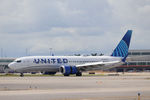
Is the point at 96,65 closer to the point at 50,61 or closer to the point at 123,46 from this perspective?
the point at 123,46

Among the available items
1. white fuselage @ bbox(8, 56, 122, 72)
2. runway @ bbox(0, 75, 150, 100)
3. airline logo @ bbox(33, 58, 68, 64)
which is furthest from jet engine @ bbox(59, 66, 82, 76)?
runway @ bbox(0, 75, 150, 100)

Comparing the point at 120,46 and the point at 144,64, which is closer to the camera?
the point at 120,46

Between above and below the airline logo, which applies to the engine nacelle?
below

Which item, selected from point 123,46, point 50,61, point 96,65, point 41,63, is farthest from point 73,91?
point 123,46

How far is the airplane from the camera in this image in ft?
277

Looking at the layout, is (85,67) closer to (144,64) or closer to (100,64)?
(100,64)

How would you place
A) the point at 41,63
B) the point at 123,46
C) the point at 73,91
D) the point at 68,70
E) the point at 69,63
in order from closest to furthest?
the point at 73,91 → the point at 41,63 → the point at 68,70 → the point at 69,63 → the point at 123,46

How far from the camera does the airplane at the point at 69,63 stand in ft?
277

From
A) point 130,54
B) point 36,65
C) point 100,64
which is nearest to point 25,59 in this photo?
point 36,65

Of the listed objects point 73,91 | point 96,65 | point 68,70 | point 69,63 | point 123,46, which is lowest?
point 73,91

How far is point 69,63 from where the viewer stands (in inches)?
3472

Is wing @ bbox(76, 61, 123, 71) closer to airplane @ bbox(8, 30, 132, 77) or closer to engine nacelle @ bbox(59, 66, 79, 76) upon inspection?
airplane @ bbox(8, 30, 132, 77)

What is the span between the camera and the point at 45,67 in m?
85.2

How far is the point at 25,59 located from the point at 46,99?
56408 mm
